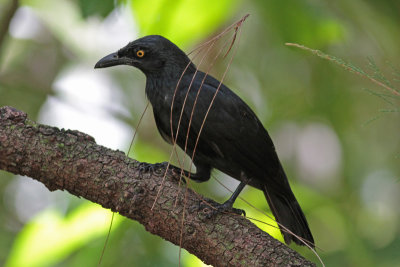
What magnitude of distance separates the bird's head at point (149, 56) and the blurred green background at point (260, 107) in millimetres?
98

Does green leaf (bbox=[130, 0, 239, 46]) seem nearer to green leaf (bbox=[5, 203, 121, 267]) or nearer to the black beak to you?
the black beak

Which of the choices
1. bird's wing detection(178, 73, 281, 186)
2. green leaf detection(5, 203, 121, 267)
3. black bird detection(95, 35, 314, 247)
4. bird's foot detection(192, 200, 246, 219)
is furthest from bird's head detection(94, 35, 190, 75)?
bird's foot detection(192, 200, 246, 219)

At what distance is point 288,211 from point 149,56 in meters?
1.54

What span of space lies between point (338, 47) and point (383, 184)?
67.9 inches

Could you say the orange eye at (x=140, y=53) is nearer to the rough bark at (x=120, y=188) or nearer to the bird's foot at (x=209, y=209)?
the rough bark at (x=120, y=188)

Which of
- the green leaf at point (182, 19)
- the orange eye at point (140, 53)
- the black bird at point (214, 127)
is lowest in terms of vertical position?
the black bird at point (214, 127)

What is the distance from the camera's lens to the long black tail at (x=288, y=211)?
4.07 m

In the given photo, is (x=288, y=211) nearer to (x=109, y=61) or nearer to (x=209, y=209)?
(x=209, y=209)

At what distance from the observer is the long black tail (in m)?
4.07

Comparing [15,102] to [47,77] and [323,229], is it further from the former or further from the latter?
[323,229]

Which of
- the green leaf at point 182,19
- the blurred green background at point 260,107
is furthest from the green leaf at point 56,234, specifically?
the green leaf at point 182,19

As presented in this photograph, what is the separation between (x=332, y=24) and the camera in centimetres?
443

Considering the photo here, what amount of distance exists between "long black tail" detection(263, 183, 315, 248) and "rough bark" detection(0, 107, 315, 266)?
3.20 ft

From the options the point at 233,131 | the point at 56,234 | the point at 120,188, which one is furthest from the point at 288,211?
the point at 56,234
